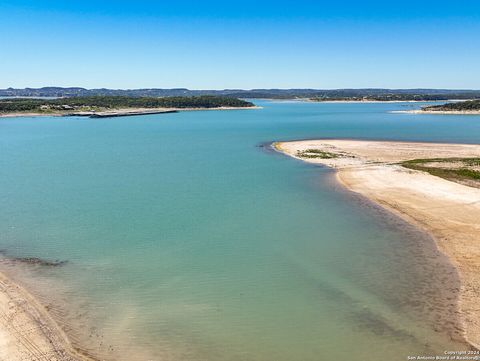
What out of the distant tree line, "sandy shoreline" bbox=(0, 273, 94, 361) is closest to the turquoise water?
"sandy shoreline" bbox=(0, 273, 94, 361)

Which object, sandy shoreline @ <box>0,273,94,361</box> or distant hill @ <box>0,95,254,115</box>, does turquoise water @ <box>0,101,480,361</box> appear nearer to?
sandy shoreline @ <box>0,273,94,361</box>

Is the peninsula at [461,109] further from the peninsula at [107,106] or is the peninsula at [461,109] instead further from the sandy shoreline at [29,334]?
the sandy shoreline at [29,334]

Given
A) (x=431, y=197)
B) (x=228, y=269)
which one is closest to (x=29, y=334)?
(x=228, y=269)

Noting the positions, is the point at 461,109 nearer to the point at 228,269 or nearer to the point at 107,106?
the point at 107,106

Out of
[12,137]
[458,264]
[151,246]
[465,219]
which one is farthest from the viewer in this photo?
[12,137]

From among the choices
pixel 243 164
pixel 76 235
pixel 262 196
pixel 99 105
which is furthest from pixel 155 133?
pixel 99 105

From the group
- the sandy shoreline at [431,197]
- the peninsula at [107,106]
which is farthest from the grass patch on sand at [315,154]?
the peninsula at [107,106]

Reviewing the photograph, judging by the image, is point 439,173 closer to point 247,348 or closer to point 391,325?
point 391,325
